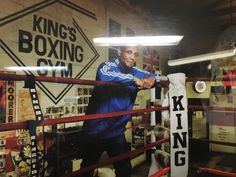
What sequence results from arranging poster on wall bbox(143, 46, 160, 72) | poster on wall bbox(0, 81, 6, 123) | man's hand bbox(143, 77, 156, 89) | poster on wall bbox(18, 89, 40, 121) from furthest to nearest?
poster on wall bbox(143, 46, 160, 72) → man's hand bbox(143, 77, 156, 89) → poster on wall bbox(18, 89, 40, 121) → poster on wall bbox(0, 81, 6, 123)

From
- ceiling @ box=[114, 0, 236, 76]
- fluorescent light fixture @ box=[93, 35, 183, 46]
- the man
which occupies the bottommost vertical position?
the man

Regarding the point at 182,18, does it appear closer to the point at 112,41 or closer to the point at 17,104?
the point at 112,41

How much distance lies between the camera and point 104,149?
2170 mm

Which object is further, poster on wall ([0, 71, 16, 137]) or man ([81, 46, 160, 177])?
man ([81, 46, 160, 177])

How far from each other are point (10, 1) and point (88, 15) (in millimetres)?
695

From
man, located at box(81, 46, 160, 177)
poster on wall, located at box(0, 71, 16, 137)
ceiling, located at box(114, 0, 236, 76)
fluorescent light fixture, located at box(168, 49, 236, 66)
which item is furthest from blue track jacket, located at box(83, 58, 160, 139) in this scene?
fluorescent light fixture, located at box(168, 49, 236, 66)

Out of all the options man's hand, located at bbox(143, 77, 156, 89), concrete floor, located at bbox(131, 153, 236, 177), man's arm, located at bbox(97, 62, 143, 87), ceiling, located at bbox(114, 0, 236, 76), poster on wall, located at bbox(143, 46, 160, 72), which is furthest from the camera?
concrete floor, located at bbox(131, 153, 236, 177)

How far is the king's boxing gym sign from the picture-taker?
1.72 m

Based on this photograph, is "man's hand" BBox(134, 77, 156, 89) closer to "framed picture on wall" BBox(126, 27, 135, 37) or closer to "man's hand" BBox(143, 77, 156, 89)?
"man's hand" BBox(143, 77, 156, 89)

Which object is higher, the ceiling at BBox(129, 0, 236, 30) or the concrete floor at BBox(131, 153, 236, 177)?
the ceiling at BBox(129, 0, 236, 30)

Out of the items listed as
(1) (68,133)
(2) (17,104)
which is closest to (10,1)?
(2) (17,104)

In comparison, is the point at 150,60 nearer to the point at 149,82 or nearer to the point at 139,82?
the point at 149,82

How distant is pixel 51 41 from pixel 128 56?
0.73 metres

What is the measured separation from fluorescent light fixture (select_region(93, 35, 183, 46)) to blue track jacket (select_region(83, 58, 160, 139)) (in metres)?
0.19
